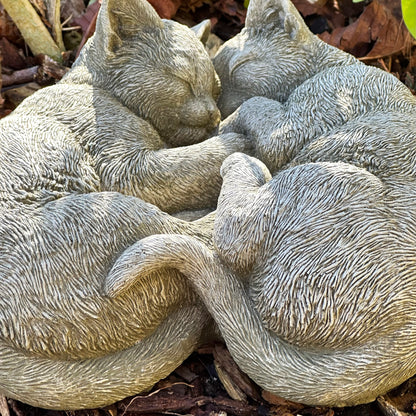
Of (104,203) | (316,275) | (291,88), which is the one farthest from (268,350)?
(291,88)

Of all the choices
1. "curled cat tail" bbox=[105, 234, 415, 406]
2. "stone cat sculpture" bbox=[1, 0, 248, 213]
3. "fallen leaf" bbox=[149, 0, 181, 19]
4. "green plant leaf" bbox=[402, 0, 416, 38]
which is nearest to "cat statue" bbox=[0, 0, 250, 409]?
"stone cat sculpture" bbox=[1, 0, 248, 213]

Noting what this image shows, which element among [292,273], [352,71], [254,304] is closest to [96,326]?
[254,304]

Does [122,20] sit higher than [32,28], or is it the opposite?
[122,20]

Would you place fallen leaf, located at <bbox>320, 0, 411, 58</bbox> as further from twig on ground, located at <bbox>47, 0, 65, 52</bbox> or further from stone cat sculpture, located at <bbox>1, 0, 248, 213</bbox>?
twig on ground, located at <bbox>47, 0, 65, 52</bbox>

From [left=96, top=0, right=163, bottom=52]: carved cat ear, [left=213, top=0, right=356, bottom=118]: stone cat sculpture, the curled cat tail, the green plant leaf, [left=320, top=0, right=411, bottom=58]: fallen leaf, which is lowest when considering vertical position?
the curled cat tail

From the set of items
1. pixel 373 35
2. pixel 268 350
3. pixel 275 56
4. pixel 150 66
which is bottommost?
pixel 268 350

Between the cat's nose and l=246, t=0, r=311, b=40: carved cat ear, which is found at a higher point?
l=246, t=0, r=311, b=40: carved cat ear

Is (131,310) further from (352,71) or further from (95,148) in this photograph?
(352,71)

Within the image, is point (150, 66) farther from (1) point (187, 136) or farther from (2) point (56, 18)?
(2) point (56, 18)
